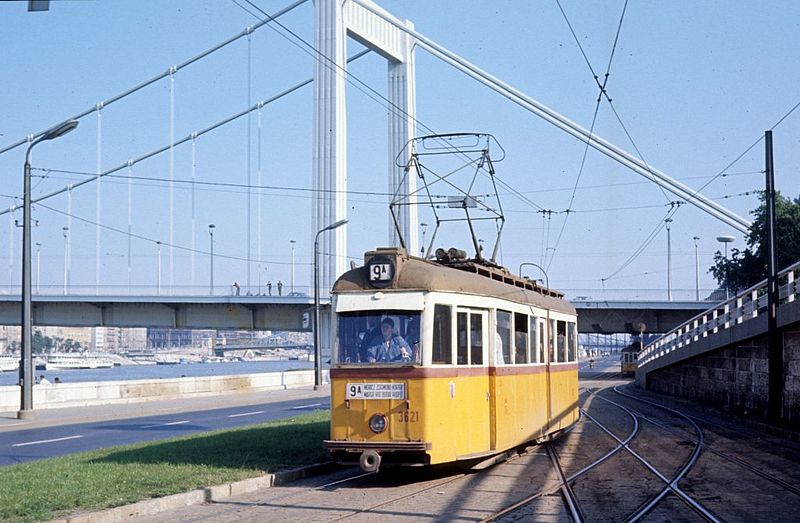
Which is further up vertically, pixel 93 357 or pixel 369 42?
pixel 369 42

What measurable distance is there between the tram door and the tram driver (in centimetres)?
89

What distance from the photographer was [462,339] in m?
14.1

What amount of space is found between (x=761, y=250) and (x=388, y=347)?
4773cm

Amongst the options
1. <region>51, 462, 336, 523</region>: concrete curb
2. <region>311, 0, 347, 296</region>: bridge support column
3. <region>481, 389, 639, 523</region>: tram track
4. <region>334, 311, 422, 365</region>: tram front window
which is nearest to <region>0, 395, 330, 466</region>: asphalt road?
<region>51, 462, 336, 523</region>: concrete curb

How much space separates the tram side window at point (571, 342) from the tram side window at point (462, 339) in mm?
7202

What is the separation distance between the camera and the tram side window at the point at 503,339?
15003 mm

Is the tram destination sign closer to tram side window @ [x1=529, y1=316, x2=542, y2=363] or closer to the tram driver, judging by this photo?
the tram driver

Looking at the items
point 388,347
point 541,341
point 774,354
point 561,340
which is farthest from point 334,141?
point 388,347

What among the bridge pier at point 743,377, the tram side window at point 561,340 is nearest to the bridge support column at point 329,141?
the bridge pier at point 743,377

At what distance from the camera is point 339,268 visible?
169 ft

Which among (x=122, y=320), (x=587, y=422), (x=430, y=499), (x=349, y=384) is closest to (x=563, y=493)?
(x=430, y=499)

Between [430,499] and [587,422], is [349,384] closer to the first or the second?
[430,499]

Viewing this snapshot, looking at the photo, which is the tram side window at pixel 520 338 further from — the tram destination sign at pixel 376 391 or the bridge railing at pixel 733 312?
the bridge railing at pixel 733 312

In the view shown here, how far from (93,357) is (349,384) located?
417ft
